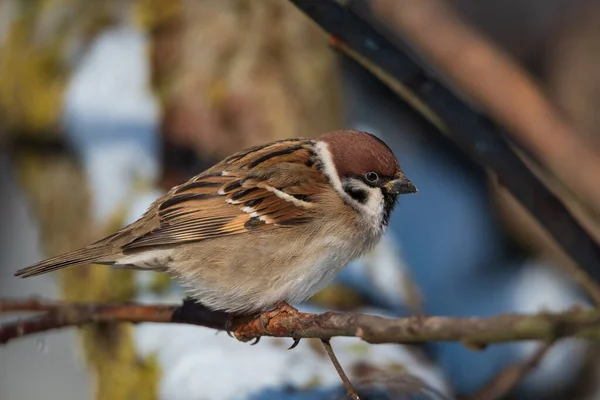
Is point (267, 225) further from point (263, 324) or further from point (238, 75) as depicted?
point (238, 75)

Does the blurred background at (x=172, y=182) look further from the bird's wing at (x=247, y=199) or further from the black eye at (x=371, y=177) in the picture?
the black eye at (x=371, y=177)

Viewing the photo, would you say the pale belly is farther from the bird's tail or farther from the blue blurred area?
the blue blurred area

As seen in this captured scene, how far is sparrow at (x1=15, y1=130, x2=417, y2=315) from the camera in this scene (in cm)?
218

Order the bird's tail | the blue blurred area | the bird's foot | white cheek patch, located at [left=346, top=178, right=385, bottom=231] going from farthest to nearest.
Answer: the blue blurred area → white cheek patch, located at [left=346, top=178, right=385, bottom=231] → the bird's tail → the bird's foot

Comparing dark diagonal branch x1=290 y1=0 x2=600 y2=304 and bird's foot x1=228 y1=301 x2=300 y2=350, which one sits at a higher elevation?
dark diagonal branch x1=290 y1=0 x2=600 y2=304

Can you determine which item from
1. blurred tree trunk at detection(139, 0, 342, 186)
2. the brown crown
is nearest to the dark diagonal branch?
the brown crown

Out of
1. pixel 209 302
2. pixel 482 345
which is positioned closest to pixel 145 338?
pixel 209 302

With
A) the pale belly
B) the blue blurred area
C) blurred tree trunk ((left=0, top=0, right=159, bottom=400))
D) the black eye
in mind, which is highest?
the black eye

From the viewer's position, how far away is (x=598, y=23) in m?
4.57

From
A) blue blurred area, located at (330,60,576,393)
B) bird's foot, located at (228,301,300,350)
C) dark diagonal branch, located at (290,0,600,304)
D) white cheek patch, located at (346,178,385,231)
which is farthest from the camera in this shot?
blue blurred area, located at (330,60,576,393)

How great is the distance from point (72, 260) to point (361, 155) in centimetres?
80

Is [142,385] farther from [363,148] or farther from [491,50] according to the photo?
[491,50]

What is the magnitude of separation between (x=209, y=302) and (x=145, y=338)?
2.40 ft

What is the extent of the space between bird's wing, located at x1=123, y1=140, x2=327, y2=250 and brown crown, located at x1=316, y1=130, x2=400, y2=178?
0.30ft
